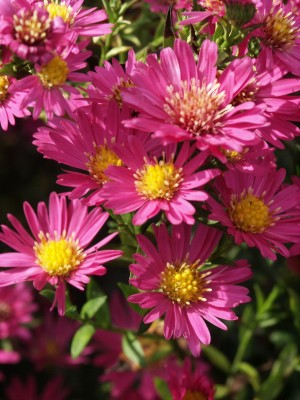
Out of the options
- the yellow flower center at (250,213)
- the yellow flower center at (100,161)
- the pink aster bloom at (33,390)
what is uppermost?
the yellow flower center at (100,161)

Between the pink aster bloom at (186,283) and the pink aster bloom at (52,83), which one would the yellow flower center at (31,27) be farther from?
→ the pink aster bloom at (186,283)

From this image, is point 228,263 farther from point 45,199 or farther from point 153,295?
point 45,199

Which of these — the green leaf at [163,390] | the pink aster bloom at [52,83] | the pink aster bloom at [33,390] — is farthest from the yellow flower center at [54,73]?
the pink aster bloom at [33,390]

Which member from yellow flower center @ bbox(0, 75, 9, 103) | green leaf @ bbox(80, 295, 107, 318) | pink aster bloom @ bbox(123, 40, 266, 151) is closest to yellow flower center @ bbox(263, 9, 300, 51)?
pink aster bloom @ bbox(123, 40, 266, 151)

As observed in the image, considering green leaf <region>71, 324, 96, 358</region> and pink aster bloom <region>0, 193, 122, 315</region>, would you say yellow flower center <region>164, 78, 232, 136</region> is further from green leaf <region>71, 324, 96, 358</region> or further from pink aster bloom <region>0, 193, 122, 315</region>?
green leaf <region>71, 324, 96, 358</region>

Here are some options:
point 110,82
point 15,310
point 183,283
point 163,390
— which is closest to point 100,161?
point 110,82
